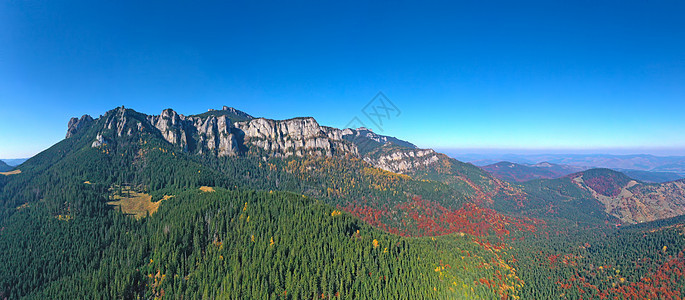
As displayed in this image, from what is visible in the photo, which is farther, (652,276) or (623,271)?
(623,271)

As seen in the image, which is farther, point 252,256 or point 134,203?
point 134,203

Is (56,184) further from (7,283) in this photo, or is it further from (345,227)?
(345,227)

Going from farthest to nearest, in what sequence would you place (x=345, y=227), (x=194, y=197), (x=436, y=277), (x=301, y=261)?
1. (x=194, y=197)
2. (x=345, y=227)
3. (x=436, y=277)
4. (x=301, y=261)

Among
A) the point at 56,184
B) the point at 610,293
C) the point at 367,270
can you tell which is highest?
the point at 56,184

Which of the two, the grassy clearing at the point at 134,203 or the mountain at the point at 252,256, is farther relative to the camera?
the grassy clearing at the point at 134,203

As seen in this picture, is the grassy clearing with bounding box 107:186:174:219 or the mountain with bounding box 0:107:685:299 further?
the grassy clearing with bounding box 107:186:174:219

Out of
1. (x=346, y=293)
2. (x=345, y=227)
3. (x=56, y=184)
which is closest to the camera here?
(x=346, y=293)

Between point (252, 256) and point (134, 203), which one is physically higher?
point (134, 203)

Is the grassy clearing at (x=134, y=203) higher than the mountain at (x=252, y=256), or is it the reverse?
the grassy clearing at (x=134, y=203)

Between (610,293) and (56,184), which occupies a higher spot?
(56,184)

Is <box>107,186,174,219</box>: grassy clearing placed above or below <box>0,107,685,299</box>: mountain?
above

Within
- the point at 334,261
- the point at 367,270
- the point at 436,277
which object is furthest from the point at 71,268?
the point at 436,277
